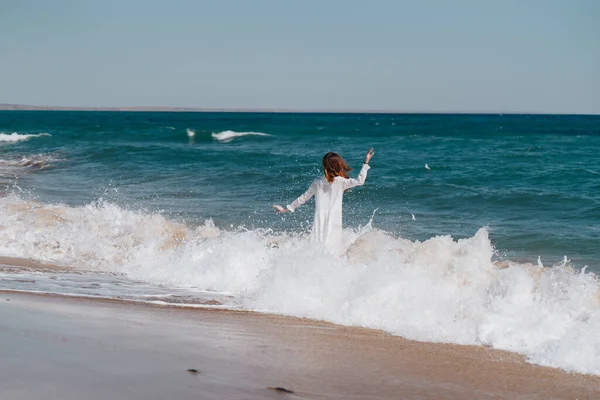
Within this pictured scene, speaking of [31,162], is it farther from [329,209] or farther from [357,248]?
[329,209]

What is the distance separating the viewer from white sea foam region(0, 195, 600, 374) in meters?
6.20

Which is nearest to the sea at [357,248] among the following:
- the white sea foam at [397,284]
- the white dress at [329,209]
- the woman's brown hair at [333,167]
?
the white sea foam at [397,284]

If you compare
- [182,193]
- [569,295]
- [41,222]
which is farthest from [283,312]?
[182,193]

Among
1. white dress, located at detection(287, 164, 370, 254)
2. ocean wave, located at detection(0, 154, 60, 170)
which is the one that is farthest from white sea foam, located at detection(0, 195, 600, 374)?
ocean wave, located at detection(0, 154, 60, 170)

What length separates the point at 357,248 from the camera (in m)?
8.83

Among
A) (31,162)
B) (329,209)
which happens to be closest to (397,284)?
(329,209)

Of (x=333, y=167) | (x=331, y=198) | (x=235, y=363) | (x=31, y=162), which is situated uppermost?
(x=333, y=167)

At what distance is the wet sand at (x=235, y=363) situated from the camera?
181 inches

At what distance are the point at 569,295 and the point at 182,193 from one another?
42.2 feet

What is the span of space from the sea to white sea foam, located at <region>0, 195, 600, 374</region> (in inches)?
0.7

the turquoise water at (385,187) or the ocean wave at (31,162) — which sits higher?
the turquoise water at (385,187)

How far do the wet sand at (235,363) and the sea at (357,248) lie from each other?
1.82ft

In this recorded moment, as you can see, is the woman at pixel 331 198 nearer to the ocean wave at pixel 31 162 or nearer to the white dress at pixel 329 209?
the white dress at pixel 329 209

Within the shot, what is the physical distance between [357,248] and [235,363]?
3.88 m
